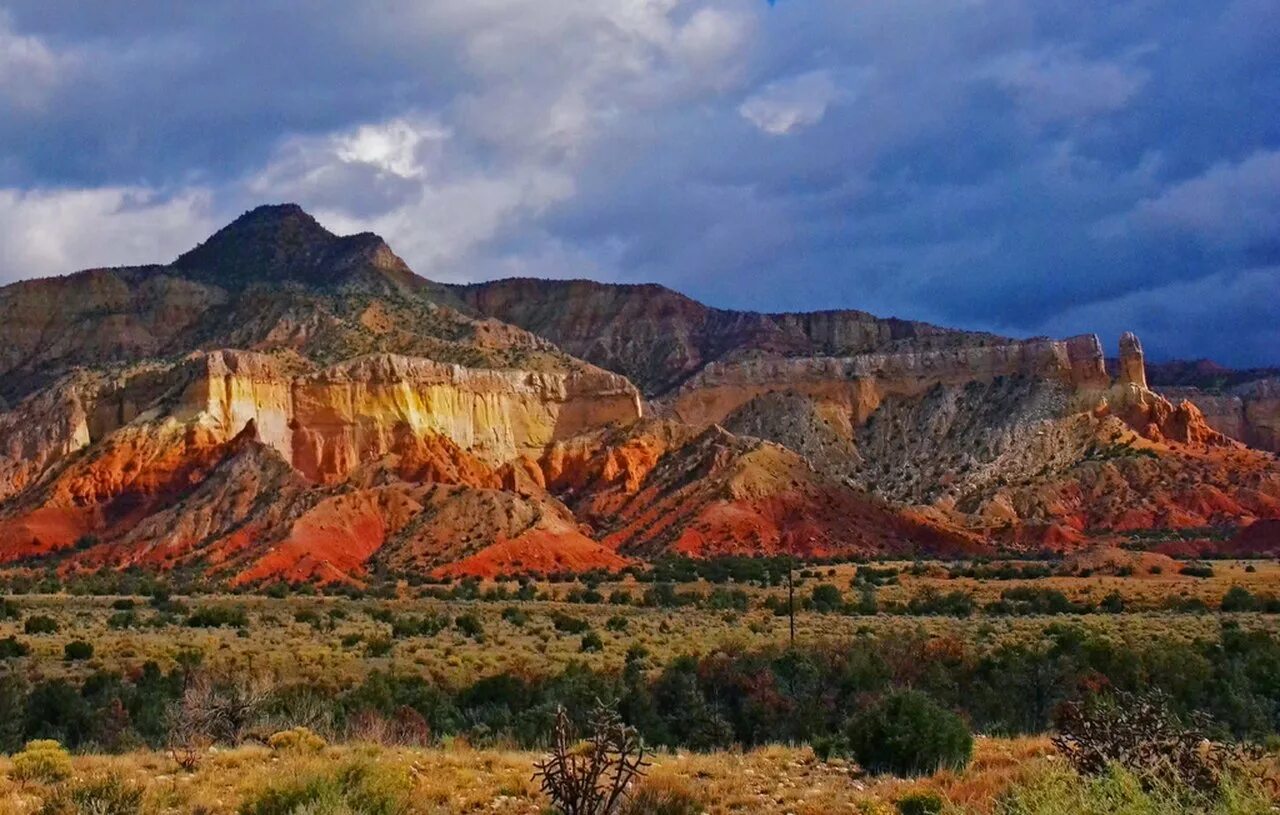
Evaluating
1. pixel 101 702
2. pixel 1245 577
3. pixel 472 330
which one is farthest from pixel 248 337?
pixel 101 702

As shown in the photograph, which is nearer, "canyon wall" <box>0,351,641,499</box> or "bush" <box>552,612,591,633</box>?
"bush" <box>552,612,591,633</box>

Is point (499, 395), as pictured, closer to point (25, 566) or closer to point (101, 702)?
point (25, 566)

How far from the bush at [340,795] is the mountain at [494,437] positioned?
226 ft

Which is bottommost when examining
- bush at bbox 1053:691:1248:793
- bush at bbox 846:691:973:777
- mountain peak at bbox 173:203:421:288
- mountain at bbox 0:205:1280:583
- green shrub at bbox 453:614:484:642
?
green shrub at bbox 453:614:484:642

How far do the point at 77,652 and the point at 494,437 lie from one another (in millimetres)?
84619

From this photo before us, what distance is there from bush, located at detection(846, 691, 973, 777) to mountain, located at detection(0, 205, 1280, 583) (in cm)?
6649

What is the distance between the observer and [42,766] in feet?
48.7

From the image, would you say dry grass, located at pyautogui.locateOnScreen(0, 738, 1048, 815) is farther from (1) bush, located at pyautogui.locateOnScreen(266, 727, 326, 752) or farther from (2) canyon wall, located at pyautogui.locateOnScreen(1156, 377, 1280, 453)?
(2) canyon wall, located at pyautogui.locateOnScreen(1156, 377, 1280, 453)

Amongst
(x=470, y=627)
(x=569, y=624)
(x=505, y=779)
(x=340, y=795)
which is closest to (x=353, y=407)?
(x=569, y=624)

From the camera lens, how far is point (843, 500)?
347ft

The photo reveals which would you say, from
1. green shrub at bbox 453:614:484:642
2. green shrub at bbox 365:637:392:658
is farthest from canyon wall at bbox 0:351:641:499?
green shrub at bbox 365:637:392:658

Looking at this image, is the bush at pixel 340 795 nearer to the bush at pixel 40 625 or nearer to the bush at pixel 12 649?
the bush at pixel 12 649

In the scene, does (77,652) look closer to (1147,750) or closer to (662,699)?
(662,699)

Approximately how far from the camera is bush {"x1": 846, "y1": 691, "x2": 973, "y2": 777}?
1599 centimetres
